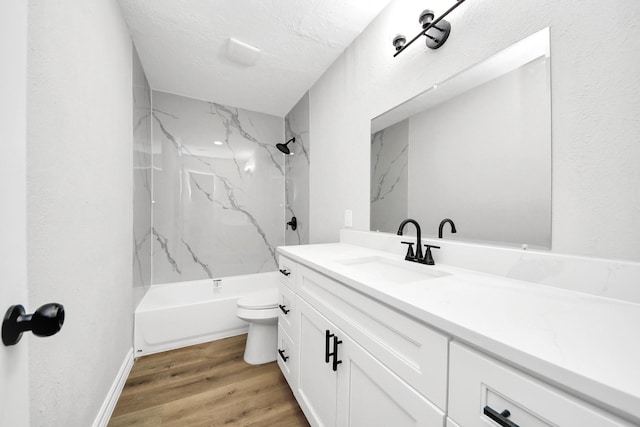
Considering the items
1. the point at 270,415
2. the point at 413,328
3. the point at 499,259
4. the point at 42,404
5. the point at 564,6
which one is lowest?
the point at 270,415

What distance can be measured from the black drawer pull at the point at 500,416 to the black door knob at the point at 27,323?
2.59ft

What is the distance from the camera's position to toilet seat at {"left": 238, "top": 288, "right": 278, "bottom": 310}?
5.90 ft

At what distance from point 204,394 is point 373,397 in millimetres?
1262

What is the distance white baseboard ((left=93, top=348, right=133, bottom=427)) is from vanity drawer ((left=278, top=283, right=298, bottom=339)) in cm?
96

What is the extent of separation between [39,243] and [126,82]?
1375mm

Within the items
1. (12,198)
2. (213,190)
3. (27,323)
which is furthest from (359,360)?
(213,190)

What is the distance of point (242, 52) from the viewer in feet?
5.95

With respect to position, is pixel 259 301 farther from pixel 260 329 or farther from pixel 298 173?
pixel 298 173

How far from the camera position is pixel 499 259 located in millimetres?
876

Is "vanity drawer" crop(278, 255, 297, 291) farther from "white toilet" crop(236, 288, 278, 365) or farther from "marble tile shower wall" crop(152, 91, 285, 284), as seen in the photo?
"marble tile shower wall" crop(152, 91, 285, 284)

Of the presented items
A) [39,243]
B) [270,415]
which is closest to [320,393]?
[270,415]

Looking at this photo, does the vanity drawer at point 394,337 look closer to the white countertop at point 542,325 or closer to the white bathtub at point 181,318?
the white countertop at point 542,325

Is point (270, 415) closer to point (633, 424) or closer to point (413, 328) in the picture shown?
point (413, 328)

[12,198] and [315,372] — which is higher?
[12,198]
